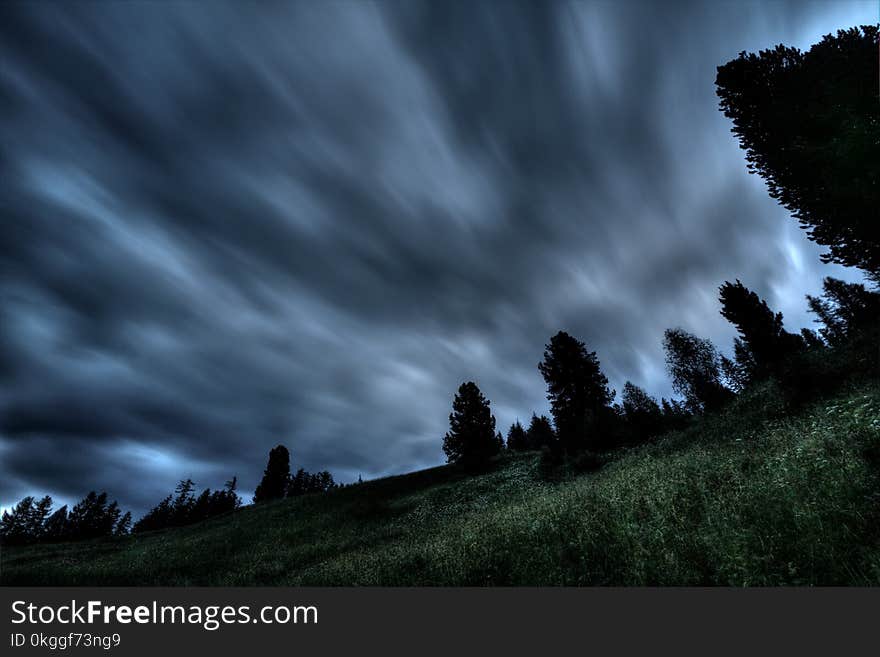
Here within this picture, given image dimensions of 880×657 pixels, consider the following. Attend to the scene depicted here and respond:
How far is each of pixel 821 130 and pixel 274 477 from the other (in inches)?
3507

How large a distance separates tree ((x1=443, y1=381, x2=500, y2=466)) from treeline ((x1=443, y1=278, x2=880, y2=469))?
12cm

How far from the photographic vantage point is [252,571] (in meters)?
15.8

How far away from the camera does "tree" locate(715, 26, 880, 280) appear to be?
13586 mm

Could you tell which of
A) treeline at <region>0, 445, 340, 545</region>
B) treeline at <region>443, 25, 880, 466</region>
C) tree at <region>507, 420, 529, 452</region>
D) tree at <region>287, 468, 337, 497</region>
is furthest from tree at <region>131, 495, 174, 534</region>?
treeline at <region>443, 25, 880, 466</region>

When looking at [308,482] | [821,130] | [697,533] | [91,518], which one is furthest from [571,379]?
[91,518]

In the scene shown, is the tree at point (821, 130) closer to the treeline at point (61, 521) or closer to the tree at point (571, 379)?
the tree at point (571, 379)

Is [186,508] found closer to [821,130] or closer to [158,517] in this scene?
[158,517]

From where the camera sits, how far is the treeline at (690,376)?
59.6ft

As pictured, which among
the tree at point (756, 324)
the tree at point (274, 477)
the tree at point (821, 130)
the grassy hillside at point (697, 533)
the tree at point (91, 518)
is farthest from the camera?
the tree at point (91, 518)


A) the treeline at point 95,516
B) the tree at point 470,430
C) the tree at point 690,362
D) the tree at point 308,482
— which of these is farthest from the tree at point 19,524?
the tree at point 690,362

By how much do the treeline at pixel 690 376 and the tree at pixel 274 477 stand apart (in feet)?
160
